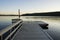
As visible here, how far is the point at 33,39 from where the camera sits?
6688 millimetres

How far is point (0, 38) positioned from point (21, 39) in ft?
9.71

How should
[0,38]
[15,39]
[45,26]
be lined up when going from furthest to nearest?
[45,26]
[15,39]
[0,38]

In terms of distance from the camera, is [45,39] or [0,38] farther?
[45,39]

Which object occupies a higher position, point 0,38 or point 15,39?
point 0,38

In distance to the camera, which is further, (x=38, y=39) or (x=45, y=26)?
(x=45, y=26)

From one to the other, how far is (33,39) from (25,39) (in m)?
0.35

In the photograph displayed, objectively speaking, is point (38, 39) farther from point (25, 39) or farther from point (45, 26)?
point (45, 26)

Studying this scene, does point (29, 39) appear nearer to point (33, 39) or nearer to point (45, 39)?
point (33, 39)

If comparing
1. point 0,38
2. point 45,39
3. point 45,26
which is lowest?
point 45,26

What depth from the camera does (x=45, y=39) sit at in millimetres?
6812

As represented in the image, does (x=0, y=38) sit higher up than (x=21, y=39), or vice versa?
(x=0, y=38)

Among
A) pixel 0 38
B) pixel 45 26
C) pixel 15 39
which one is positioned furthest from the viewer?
pixel 45 26

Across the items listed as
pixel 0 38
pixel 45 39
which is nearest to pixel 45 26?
pixel 45 39

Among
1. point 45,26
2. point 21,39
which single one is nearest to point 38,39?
point 21,39
